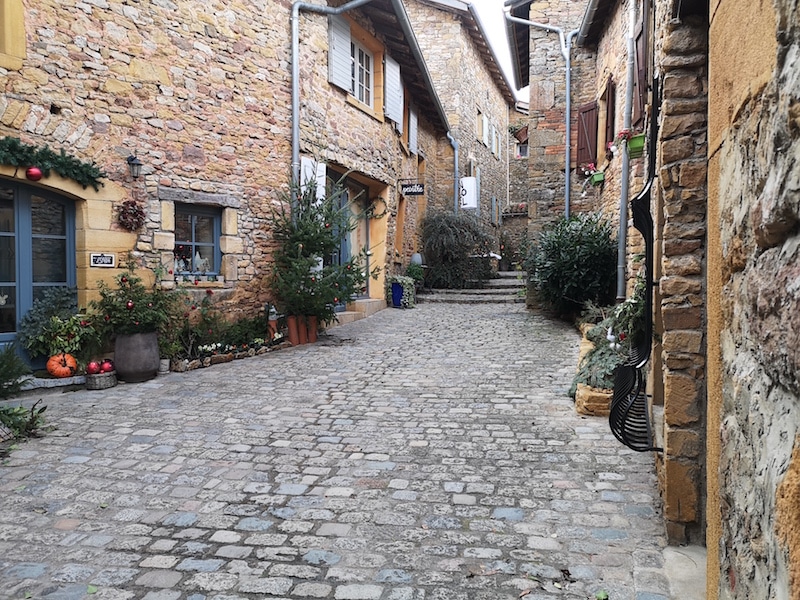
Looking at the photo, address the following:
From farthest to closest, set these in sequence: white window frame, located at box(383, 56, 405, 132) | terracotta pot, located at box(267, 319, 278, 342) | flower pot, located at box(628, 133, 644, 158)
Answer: white window frame, located at box(383, 56, 405, 132), terracotta pot, located at box(267, 319, 278, 342), flower pot, located at box(628, 133, 644, 158)

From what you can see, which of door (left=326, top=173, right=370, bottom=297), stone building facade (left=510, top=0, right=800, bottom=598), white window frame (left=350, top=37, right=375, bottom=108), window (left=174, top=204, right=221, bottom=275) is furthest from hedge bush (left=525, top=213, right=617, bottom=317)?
stone building facade (left=510, top=0, right=800, bottom=598)

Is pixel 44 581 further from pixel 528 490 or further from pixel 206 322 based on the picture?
pixel 206 322

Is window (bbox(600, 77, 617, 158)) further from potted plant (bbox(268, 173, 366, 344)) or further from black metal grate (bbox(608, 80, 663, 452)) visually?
black metal grate (bbox(608, 80, 663, 452))

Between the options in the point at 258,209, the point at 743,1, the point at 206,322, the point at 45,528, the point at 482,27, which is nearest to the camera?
the point at 743,1

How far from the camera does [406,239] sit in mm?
14406

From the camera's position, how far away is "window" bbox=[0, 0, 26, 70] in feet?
18.5

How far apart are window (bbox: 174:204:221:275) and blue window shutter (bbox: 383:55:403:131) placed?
5.27 meters

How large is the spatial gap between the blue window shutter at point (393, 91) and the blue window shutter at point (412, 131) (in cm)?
120

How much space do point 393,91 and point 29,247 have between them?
316 inches

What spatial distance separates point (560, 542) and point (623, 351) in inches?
102

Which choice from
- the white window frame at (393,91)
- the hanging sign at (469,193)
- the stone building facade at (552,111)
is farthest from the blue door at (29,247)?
the hanging sign at (469,193)

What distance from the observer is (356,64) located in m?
11.0

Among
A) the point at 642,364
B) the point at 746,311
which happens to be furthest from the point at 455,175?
the point at 746,311

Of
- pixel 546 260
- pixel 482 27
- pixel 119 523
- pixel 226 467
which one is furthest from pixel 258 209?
pixel 482 27
